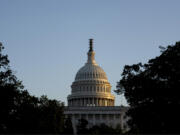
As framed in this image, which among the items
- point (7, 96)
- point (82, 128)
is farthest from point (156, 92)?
point (82, 128)

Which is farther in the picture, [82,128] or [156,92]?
[82,128]

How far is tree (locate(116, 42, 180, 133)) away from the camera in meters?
78.9

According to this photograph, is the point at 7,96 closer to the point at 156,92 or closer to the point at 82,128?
the point at 156,92

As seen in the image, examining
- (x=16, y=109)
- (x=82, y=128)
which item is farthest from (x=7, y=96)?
(x=82, y=128)

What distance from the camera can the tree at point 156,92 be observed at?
259 ft

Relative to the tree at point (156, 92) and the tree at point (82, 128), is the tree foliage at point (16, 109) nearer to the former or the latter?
the tree at point (156, 92)

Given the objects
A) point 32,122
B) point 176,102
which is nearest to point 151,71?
point 176,102

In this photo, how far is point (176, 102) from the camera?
79.2 m

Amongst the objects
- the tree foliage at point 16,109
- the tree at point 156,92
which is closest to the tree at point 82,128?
the tree foliage at point 16,109

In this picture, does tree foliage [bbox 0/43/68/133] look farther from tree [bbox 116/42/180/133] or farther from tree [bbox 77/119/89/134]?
tree [bbox 77/119/89/134]

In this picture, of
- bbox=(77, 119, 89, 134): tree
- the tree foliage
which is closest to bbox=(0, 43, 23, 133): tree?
the tree foliage

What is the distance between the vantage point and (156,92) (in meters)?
82.9

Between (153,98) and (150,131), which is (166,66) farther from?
(150,131)

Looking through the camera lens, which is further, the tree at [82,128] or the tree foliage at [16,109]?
the tree at [82,128]
